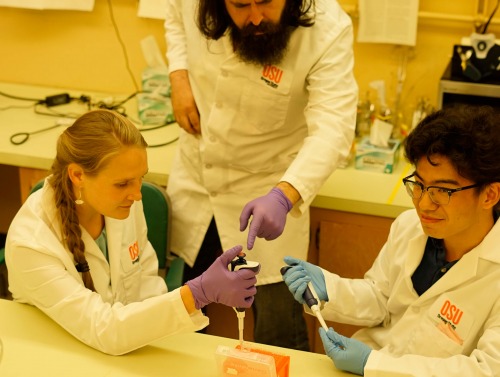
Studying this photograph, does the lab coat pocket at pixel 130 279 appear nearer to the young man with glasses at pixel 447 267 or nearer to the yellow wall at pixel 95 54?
the young man with glasses at pixel 447 267

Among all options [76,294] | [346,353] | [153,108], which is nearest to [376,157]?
[153,108]

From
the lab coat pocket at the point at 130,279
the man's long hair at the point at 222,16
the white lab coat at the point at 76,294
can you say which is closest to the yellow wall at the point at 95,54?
the man's long hair at the point at 222,16

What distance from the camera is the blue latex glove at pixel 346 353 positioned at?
5.37 feet

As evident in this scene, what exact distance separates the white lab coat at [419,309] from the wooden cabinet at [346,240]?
0.54 meters

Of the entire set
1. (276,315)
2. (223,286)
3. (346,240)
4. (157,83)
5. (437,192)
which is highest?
(437,192)

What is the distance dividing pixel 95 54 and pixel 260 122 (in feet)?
4.34

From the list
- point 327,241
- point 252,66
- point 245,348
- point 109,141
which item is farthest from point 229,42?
point 245,348

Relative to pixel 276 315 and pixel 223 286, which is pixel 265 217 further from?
pixel 276 315

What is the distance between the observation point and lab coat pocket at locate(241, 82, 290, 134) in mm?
2281

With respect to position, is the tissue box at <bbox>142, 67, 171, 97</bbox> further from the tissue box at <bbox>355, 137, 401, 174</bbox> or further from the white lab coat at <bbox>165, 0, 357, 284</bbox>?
the tissue box at <bbox>355, 137, 401, 174</bbox>

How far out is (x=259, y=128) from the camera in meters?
2.34

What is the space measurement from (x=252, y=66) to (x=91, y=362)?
3.37 ft

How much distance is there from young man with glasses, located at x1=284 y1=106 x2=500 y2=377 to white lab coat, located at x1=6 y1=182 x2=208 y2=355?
327mm

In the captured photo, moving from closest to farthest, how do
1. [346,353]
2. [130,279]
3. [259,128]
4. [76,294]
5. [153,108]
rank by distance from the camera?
[346,353], [76,294], [130,279], [259,128], [153,108]
